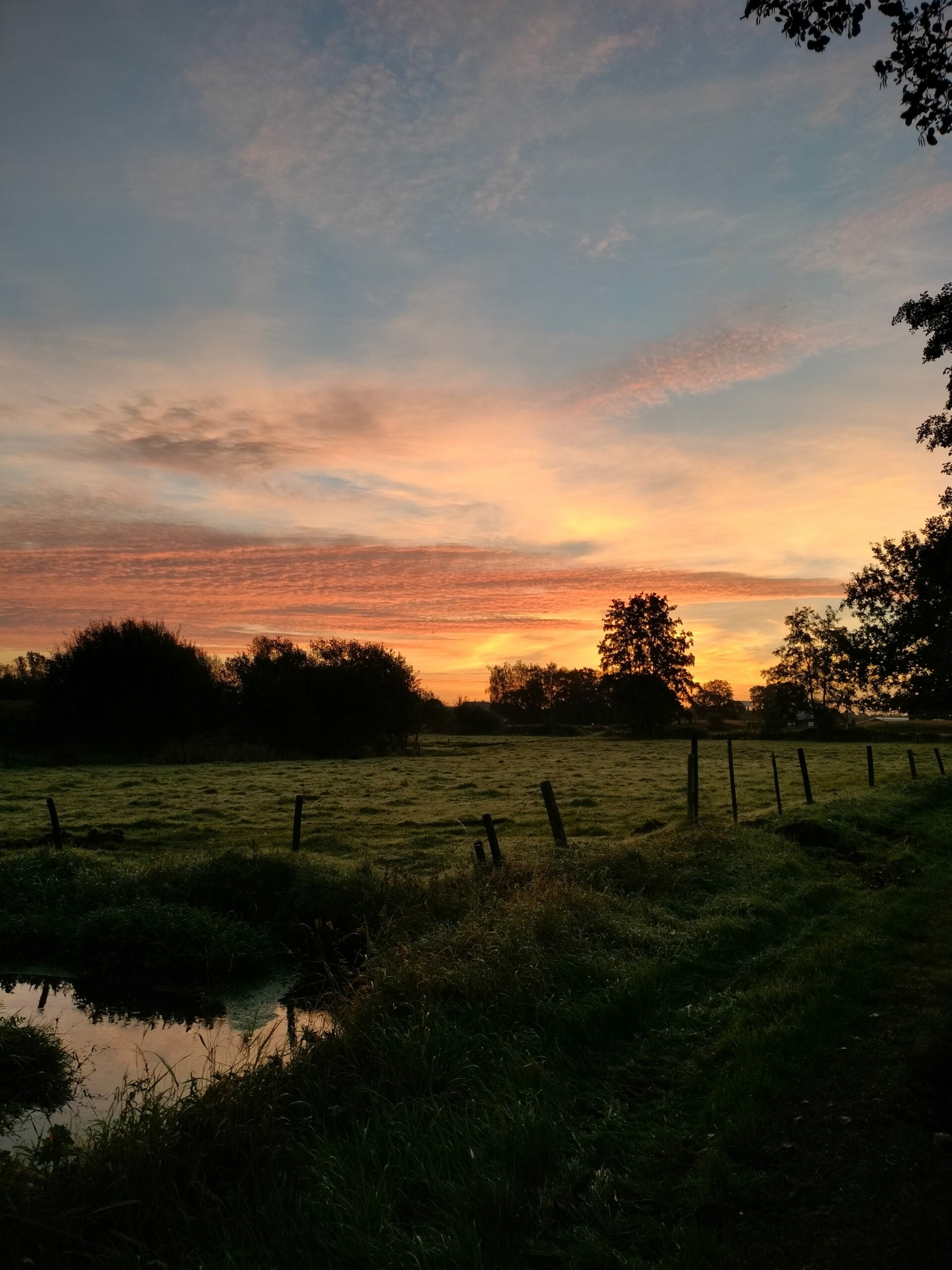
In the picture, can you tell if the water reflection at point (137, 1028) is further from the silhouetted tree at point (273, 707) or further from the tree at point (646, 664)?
the tree at point (646, 664)

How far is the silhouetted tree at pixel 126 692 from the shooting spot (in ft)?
180

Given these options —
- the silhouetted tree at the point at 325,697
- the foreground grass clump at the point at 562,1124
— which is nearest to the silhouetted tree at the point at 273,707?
the silhouetted tree at the point at 325,697

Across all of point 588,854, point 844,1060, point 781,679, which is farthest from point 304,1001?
point 781,679

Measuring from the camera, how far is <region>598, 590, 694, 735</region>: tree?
289ft

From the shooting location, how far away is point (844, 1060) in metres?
7.20

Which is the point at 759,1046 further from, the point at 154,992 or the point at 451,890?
the point at 154,992

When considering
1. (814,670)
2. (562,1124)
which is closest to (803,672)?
(814,670)

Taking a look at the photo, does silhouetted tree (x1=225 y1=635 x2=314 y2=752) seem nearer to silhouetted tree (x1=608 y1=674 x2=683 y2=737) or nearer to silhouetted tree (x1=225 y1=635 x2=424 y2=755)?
silhouetted tree (x1=225 y1=635 x2=424 y2=755)

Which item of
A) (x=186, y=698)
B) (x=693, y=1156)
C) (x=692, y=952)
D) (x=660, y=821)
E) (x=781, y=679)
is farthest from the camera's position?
(x=781, y=679)

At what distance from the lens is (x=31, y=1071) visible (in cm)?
969

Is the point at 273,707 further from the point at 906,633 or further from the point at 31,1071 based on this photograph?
the point at 31,1071

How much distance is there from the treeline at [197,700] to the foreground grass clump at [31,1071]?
4372 cm

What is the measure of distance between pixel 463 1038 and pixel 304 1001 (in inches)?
225

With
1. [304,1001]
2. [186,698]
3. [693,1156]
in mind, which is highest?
[186,698]
